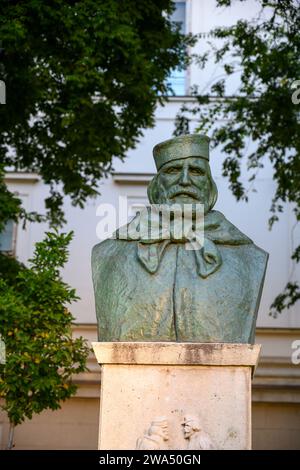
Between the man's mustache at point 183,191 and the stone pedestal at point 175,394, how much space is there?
0.95 metres

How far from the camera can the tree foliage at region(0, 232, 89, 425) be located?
8.12 meters

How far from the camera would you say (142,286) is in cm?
479

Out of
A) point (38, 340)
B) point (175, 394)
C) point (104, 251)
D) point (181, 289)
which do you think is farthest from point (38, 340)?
point (175, 394)

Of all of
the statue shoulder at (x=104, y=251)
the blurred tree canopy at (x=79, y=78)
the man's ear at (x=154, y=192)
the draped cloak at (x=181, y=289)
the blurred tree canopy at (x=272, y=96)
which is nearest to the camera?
the draped cloak at (x=181, y=289)

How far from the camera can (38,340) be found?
324 inches

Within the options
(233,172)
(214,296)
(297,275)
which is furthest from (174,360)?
(297,275)

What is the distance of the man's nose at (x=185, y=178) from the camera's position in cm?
506

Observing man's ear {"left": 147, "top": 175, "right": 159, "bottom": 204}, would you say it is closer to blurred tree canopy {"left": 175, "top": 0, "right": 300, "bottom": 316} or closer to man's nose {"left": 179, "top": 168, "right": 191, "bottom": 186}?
man's nose {"left": 179, "top": 168, "right": 191, "bottom": 186}

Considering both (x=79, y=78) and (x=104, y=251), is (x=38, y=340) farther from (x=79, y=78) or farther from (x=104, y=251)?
(x=104, y=251)

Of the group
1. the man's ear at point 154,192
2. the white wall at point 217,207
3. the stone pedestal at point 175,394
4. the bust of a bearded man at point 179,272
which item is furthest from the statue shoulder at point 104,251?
the white wall at point 217,207

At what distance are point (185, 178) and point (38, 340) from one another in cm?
364

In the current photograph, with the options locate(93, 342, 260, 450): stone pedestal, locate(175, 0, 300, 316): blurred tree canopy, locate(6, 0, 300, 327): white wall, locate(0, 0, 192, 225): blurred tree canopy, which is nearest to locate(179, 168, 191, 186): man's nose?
locate(93, 342, 260, 450): stone pedestal

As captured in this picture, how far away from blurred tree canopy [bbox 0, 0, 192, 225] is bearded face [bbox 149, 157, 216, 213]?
4261mm

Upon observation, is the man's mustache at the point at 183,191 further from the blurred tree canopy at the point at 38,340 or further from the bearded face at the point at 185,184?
the blurred tree canopy at the point at 38,340
